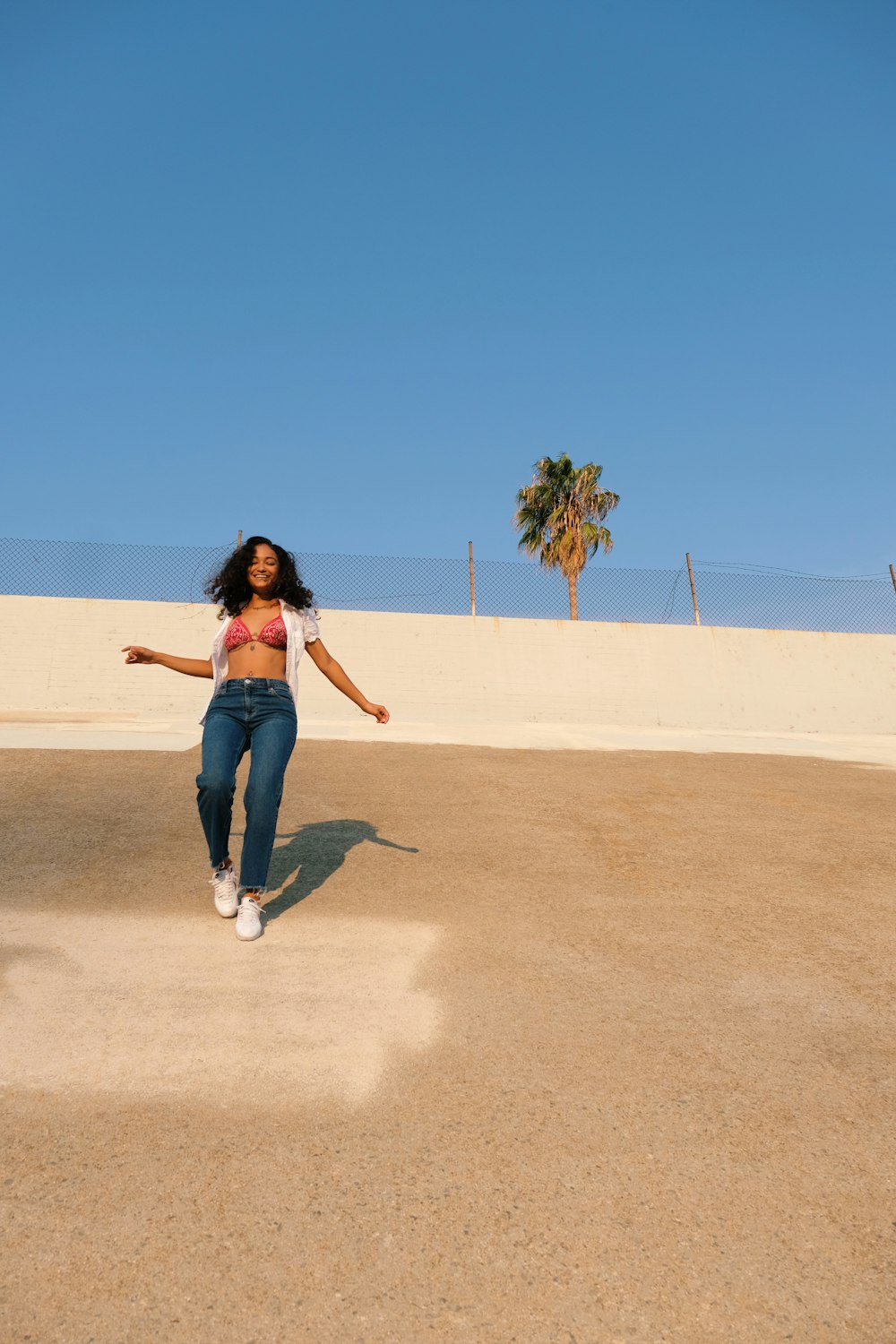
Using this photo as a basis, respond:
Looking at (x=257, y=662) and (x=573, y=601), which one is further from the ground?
(x=573, y=601)

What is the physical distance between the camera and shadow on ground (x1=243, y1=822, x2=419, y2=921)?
12.2 ft

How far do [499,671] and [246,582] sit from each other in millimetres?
12485

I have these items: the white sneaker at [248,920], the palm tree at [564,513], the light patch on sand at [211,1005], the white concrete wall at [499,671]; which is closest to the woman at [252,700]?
the white sneaker at [248,920]

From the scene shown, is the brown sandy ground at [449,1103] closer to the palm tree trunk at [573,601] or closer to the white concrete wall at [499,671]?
the white concrete wall at [499,671]

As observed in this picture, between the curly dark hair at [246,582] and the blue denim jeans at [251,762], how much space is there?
47 cm

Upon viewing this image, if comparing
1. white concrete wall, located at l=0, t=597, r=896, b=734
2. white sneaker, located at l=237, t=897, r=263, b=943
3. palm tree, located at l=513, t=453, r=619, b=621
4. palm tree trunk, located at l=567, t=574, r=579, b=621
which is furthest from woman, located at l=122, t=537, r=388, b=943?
palm tree, located at l=513, t=453, r=619, b=621

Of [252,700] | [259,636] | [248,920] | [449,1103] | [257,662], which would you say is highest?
[259,636]

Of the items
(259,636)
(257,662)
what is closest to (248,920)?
(257,662)

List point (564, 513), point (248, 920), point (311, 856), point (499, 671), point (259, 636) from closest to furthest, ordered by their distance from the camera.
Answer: point (248, 920)
point (259, 636)
point (311, 856)
point (499, 671)
point (564, 513)

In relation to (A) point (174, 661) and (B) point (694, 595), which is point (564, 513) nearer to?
(B) point (694, 595)

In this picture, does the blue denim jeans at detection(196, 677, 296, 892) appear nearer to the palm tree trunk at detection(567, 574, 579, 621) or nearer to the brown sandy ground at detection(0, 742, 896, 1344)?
the brown sandy ground at detection(0, 742, 896, 1344)

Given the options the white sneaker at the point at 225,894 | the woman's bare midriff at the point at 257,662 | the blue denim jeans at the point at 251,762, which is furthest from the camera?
the woman's bare midriff at the point at 257,662

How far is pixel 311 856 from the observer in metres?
4.41

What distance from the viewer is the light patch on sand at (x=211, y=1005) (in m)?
2.06
